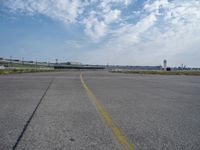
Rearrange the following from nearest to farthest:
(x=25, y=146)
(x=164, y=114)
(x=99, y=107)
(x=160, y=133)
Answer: (x=25, y=146)
(x=160, y=133)
(x=164, y=114)
(x=99, y=107)

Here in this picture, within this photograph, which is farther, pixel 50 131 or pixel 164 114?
pixel 164 114

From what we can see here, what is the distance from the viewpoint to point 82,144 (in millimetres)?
4699

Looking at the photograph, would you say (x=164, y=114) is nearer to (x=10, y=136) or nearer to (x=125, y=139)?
(x=125, y=139)

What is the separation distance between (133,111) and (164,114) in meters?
0.96

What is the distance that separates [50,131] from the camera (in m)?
5.57

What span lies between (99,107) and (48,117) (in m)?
2.24

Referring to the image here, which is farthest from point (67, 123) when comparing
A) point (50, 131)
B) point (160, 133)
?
point (160, 133)

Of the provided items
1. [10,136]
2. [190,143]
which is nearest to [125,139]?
[190,143]

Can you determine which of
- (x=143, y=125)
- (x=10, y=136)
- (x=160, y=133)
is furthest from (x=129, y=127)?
(x=10, y=136)

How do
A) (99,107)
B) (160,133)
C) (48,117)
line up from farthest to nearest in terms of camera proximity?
1. (99,107)
2. (48,117)
3. (160,133)

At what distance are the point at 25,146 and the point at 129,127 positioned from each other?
8.11 feet

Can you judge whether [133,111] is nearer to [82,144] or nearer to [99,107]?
[99,107]

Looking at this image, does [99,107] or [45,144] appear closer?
[45,144]

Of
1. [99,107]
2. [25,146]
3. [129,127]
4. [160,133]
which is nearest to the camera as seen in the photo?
[25,146]
